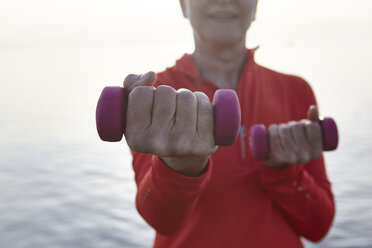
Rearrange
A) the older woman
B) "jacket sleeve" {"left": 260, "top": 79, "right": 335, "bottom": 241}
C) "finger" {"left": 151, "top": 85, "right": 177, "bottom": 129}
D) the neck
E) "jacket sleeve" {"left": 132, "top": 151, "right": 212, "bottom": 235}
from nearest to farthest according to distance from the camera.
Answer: "finger" {"left": 151, "top": 85, "right": 177, "bottom": 129} < "jacket sleeve" {"left": 132, "top": 151, "right": 212, "bottom": 235} < the older woman < "jacket sleeve" {"left": 260, "top": 79, "right": 335, "bottom": 241} < the neck

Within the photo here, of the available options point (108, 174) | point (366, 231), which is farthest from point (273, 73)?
point (108, 174)

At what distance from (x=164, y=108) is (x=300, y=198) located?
1.39 m

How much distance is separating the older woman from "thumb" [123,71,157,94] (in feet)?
1.28

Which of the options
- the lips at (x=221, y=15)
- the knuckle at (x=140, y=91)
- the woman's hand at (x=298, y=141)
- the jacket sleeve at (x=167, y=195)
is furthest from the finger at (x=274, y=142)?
the knuckle at (x=140, y=91)

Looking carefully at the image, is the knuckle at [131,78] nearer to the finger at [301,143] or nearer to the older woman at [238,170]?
the older woman at [238,170]

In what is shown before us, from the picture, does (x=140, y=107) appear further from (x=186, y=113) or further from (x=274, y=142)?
(x=274, y=142)

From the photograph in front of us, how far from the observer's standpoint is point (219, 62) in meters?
2.68

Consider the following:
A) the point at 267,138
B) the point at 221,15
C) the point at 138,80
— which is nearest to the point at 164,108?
the point at 138,80

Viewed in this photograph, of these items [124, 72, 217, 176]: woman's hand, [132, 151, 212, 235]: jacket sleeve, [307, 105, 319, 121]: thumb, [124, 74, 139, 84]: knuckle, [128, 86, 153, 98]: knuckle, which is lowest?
[132, 151, 212, 235]: jacket sleeve

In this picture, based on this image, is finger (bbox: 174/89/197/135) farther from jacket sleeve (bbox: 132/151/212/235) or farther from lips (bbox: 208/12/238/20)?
lips (bbox: 208/12/238/20)

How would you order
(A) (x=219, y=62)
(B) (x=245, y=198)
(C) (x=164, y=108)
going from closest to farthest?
(C) (x=164, y=108) → (B) (x=245, y=198) → (A) (x=219, y=62)

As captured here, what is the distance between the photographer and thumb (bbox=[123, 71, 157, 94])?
59.7 inches

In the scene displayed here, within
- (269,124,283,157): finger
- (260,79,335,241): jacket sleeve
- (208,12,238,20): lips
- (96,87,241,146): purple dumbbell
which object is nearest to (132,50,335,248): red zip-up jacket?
(260,79,335,241): jacket sleeve

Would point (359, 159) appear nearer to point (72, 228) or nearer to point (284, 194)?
point (72, 228)
